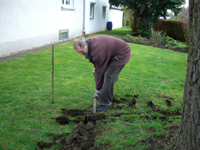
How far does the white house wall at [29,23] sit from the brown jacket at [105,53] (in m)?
5.80

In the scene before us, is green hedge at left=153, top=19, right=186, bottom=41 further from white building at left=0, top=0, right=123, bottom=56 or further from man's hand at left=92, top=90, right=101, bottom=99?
man's hand at left=92, top=90, right=101, bottom=99

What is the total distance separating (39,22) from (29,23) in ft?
2.69

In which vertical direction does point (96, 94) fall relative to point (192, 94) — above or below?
below

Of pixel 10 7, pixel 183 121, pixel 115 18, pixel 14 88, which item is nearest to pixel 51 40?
pixel 10 7

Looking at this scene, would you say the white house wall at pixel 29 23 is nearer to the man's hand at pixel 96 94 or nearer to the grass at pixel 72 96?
the grass at pixel 72 96

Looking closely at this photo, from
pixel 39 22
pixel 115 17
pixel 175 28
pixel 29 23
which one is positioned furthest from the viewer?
pixel 115 17

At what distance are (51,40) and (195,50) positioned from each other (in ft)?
34.5

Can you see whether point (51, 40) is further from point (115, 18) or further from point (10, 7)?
point (115, 18)

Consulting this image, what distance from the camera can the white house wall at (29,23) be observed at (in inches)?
327

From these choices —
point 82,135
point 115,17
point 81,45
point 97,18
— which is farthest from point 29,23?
point 115,17

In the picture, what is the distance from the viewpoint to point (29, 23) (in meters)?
9.80

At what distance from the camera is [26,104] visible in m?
4.36

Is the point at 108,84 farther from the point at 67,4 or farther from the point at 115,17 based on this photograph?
the point at 115,17

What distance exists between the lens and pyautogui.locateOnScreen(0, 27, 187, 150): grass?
10.9ft
